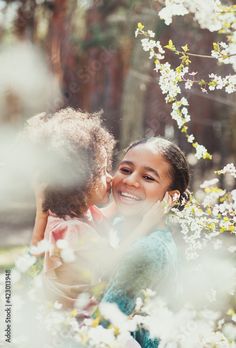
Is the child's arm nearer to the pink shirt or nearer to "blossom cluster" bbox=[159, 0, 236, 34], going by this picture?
the pink shirt

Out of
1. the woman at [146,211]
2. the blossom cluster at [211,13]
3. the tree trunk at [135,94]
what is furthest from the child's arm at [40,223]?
the tree trunk at [135,94]

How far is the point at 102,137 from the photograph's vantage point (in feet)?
5.70

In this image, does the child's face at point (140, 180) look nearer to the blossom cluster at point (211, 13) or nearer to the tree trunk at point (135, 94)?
the blossom cluster at point (211, 13)

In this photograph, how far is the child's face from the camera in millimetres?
1593

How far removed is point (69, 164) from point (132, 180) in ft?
0.61

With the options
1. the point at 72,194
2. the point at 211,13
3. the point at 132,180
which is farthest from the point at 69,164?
the point at 211,13

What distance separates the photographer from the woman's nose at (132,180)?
1.58 meters

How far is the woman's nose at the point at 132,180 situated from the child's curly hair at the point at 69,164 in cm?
10

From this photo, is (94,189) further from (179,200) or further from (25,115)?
(25,115)

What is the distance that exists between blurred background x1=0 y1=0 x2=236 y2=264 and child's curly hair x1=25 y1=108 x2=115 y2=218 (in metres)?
4.50

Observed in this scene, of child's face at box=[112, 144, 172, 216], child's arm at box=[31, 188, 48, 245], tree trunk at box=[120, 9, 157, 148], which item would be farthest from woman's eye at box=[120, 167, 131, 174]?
tree trunk at box=[120, 9, 157, 148]

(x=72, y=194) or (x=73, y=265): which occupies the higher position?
(x=72, y=194)

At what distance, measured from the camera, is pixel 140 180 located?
1.59 meters

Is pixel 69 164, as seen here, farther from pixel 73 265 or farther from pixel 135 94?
pixel 135 94
